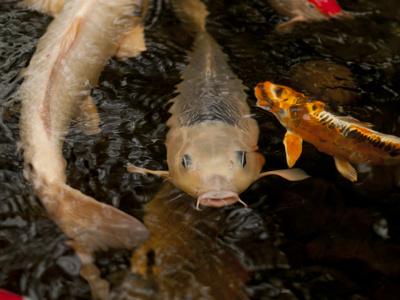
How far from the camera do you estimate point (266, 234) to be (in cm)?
284

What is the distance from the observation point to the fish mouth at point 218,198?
8.86ft

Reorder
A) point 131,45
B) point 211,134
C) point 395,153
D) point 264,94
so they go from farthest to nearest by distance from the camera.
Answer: point 131,45 → point 264,94 → point 211,134 → point 395,153

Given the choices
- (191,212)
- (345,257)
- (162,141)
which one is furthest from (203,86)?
(345,257)

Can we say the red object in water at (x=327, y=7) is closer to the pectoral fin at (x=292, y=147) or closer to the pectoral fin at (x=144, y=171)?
the pectoral fin at (x=292, y=147)

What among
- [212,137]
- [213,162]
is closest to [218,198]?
[213,162]

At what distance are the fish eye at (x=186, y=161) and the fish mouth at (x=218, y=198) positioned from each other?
28cm

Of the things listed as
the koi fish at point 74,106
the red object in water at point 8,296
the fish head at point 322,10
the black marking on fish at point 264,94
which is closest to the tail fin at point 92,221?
the koi fish at point 74,106

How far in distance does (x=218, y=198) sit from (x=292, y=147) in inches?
31.3

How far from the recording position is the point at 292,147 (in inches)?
126

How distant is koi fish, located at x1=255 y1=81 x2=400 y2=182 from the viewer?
303 cm

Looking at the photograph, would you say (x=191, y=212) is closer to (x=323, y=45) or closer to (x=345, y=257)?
(x=345, y=257)

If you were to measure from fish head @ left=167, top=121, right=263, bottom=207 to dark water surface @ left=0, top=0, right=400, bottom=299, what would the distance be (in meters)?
0.15

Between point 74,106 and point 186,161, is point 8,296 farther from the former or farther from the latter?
point 74,106

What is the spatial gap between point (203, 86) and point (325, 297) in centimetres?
180
